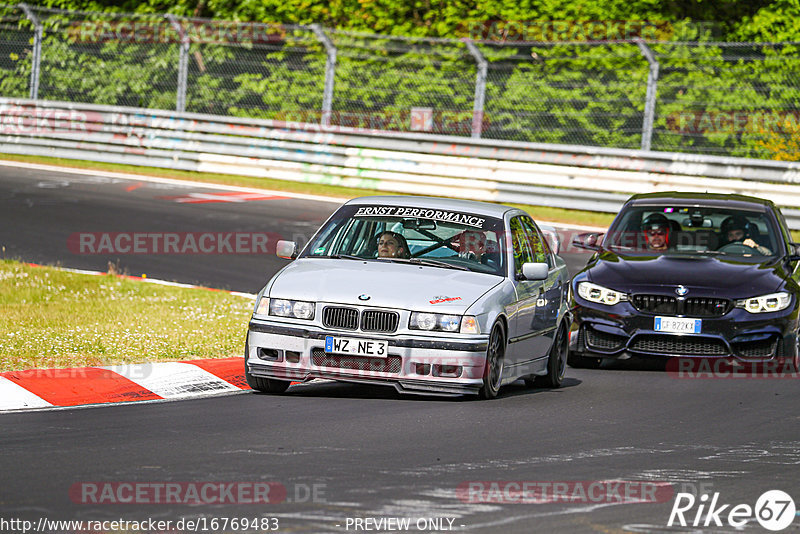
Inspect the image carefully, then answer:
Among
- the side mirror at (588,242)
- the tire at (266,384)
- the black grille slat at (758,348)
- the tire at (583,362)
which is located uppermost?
the side mirror at (588,242)

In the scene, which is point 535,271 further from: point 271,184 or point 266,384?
point 271,184

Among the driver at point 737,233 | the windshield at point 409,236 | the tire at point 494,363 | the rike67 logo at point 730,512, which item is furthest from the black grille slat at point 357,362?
the driver at point 737,233

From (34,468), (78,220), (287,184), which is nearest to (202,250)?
(78,220)

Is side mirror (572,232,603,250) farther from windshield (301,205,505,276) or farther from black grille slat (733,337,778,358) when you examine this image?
windshield (301,205,505,276)

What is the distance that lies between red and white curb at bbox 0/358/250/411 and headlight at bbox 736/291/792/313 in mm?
4263

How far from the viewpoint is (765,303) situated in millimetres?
12016

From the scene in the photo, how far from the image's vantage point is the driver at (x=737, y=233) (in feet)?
43.3

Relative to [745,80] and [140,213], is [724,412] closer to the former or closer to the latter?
[140,213]

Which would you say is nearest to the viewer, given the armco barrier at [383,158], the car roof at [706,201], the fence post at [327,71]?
the car roof at [706,201]

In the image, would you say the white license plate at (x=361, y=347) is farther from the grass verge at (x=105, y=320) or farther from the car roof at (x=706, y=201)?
the car roof at (x=706, y=201)

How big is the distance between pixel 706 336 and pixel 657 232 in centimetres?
165

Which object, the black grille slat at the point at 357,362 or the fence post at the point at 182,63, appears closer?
the black grille slat at the point at 357,362

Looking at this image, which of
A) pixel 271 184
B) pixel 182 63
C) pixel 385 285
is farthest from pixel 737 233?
pixel 182 63

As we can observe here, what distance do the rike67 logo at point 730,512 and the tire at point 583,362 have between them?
18.4 feet
